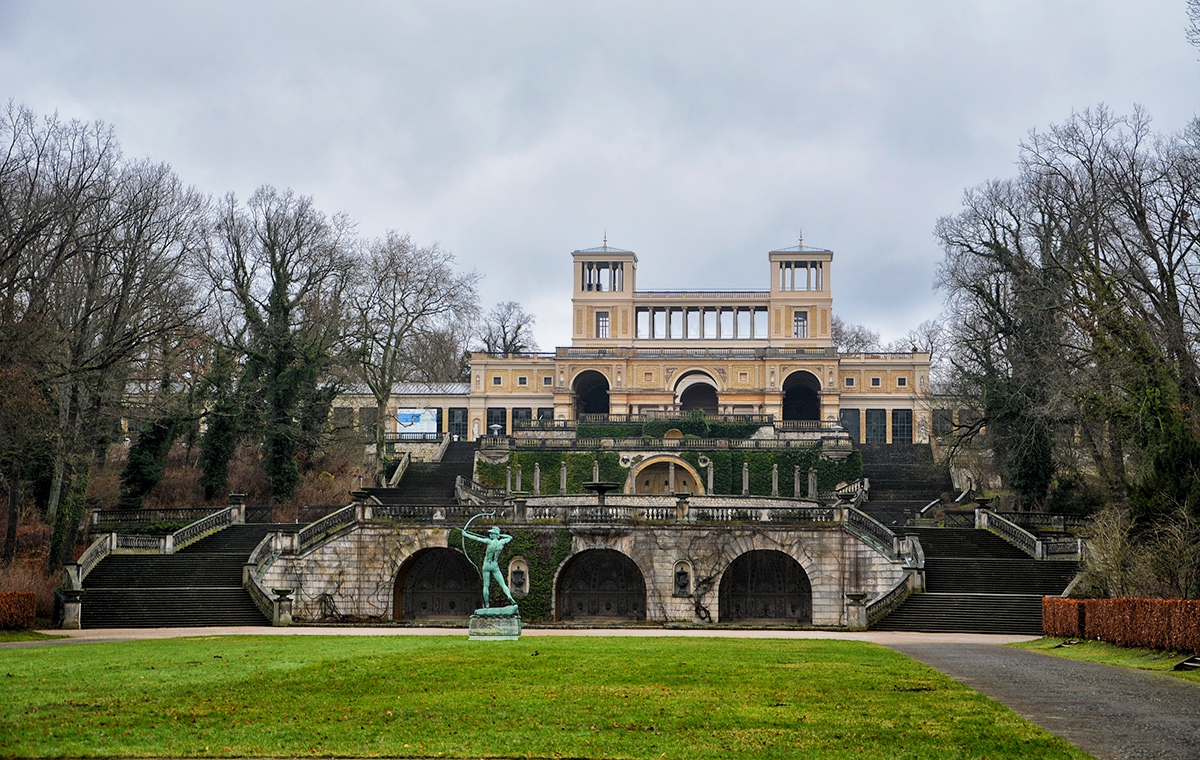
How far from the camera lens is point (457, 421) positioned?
83438 mm

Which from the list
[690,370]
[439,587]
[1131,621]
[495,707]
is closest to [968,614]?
[1131,621]

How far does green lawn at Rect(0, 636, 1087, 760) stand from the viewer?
13.5 meters

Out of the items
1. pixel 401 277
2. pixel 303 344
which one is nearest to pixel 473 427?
pixel 401 277

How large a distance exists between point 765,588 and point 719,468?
21250 mm

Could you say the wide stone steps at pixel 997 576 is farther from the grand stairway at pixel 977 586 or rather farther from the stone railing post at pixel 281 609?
the stone railing post at pixel 281 609

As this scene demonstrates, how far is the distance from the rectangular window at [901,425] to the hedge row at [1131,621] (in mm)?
52212

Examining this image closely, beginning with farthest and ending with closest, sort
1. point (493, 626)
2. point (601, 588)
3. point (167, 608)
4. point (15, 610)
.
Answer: point (601, 588)
point (167, 608)
point (15, 610)
point (493, 626)

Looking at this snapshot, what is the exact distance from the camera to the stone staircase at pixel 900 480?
163 ft

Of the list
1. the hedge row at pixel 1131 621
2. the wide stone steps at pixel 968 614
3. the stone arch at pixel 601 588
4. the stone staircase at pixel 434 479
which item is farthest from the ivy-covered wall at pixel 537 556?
the hedge row at pixel 1131 621

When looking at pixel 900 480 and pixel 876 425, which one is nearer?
pixel 900 480

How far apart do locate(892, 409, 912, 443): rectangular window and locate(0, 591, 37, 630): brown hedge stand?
61064 mm

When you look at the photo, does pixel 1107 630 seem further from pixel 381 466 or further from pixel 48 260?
pixel 381 466

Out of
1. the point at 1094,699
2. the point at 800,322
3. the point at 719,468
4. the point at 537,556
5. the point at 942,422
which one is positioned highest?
the point at 800,322

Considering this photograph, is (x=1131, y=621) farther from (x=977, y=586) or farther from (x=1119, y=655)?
(x=977, y=586)
